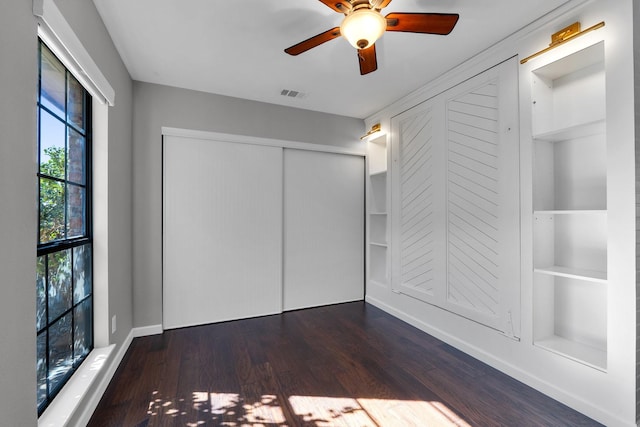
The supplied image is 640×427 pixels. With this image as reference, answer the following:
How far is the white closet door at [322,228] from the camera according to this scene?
3672 mm

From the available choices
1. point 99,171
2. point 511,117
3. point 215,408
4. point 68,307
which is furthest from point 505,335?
point 99,171

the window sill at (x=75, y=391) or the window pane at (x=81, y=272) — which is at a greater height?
the window pane at (x=81, y=272)

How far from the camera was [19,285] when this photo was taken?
3.45 feet

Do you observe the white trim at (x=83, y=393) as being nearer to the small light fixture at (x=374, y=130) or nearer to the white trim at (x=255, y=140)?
the white trim at (x=255, y=140)

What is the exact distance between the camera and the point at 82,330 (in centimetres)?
192

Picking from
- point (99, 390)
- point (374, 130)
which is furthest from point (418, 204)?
point (99, 390)

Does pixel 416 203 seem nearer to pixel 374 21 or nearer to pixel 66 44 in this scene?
pixel 374 21

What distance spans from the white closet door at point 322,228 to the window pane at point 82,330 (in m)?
2.00

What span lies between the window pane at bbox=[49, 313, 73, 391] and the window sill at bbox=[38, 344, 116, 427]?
0.07 metres

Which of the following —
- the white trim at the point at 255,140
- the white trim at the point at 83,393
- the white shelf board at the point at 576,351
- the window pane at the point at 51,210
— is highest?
the white trim at the point at 255,140

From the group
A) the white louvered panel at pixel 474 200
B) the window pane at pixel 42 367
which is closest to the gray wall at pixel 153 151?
the window pane at pixel 42 367

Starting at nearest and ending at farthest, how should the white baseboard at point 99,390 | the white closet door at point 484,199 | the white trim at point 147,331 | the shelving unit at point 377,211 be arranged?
the white baseboard at point 99,390 < the white closet door at point 484,199 < the white trim at point 147,331 < the shelving unit at point 377,211

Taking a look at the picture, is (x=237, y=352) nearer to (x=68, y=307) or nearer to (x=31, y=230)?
(x=68, y=307)

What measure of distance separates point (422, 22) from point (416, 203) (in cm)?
187
